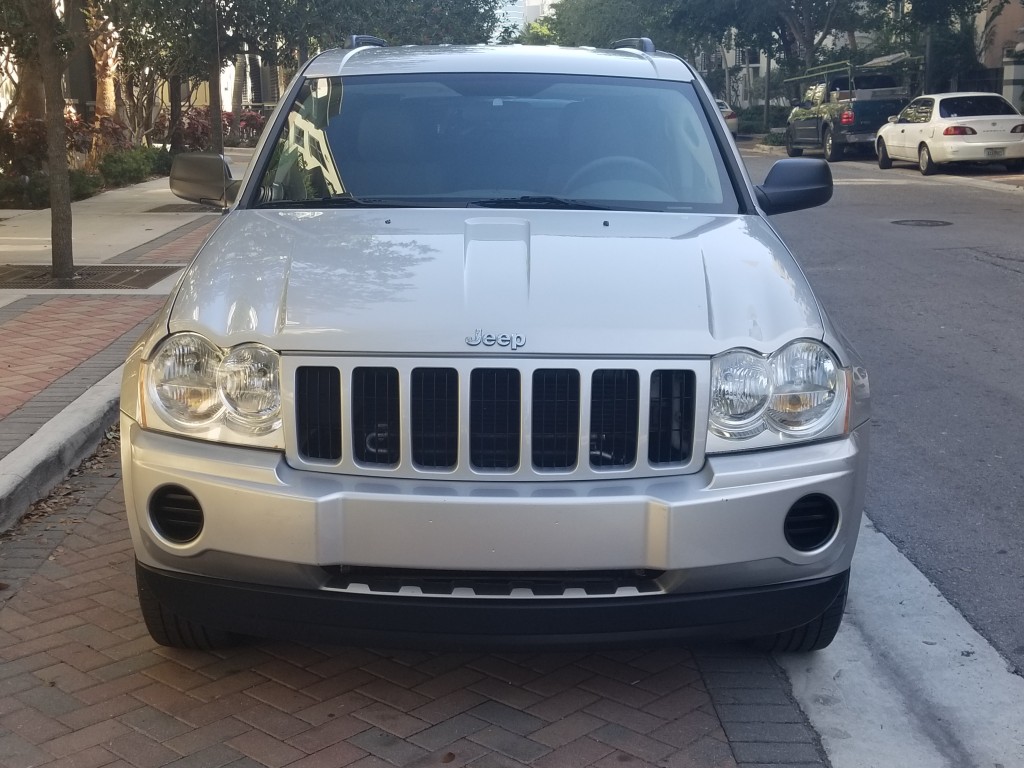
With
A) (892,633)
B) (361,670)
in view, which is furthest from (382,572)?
(892,633)

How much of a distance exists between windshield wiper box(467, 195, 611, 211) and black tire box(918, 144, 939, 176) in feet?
70.3

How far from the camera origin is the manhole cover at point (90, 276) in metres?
10.7

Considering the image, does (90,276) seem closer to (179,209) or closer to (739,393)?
(179,209)

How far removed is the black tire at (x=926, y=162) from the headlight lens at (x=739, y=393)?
22.4 m

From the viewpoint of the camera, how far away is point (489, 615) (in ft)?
10.3

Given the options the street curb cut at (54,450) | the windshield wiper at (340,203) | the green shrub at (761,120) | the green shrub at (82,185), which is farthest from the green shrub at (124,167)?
the green shrub at (761,120)

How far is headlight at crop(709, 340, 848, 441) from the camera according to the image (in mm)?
3230

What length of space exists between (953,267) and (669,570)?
9.83 m

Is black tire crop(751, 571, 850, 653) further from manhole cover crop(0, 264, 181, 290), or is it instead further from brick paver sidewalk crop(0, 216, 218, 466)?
manhole cover crop(0, 264, 181, 290)

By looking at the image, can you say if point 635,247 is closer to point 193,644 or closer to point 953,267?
point 193,644

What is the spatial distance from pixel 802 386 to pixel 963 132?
860 inches

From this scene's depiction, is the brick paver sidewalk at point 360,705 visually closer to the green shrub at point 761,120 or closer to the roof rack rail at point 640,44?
the roof rack rail at point 640,44

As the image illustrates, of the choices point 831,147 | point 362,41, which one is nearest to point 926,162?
point 831,147

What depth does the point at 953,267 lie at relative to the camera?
1199 centimetres
